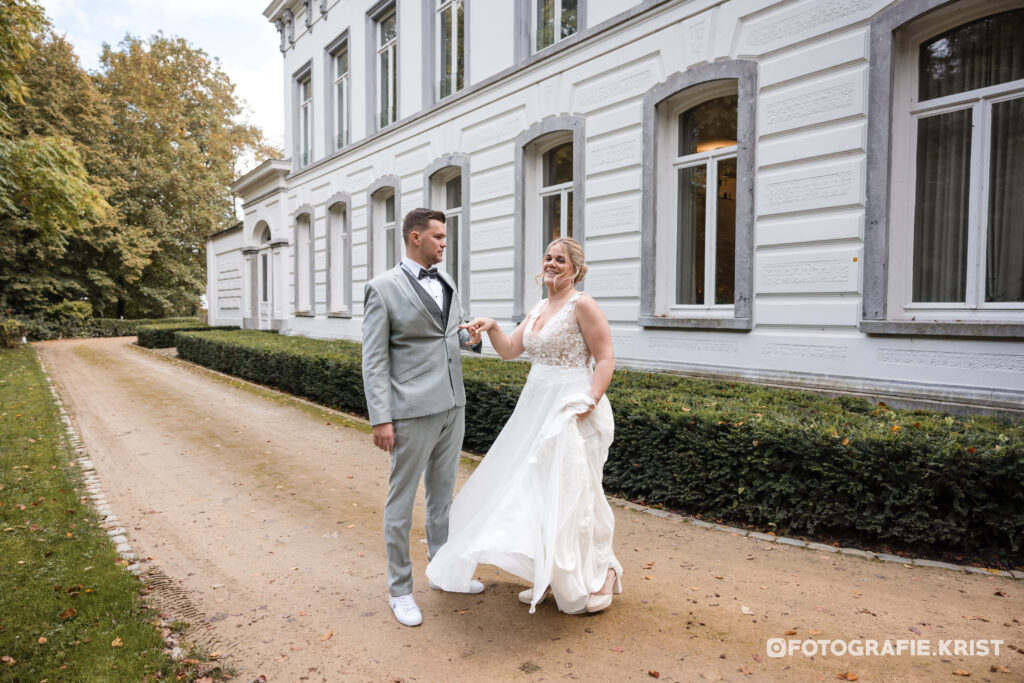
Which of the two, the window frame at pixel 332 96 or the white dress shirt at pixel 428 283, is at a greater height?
the window frame at pixel 332 96

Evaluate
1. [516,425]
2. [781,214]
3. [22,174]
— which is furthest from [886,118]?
[22,174]

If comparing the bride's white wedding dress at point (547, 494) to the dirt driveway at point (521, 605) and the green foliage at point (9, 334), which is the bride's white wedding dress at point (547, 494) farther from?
the green foliage at point (9, 334)

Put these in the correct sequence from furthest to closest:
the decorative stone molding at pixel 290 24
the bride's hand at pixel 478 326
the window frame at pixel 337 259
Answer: the decorative stone molding at pixel 290 24 < the window frame at pixel 337 259 < the bride's hand at pixel 478 326

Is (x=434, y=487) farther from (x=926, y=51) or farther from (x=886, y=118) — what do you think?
(x=926, y=51)

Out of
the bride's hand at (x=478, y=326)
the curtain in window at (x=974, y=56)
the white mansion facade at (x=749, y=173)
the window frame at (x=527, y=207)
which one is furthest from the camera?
the window frame at (x=527, y=207)

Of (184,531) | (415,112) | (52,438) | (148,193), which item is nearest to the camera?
(184,531)

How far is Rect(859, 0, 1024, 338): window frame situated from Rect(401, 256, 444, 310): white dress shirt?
5132mm

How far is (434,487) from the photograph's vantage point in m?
4.05

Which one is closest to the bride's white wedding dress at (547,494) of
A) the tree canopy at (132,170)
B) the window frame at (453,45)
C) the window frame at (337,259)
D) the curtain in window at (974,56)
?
the curtain in window at (974,56)

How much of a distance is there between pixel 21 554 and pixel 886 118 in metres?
8.78

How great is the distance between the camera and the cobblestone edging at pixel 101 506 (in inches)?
183

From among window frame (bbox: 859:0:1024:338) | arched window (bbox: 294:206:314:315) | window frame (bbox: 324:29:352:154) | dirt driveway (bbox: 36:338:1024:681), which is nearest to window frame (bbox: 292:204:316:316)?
arched window (bbox: 294:206:314:315)

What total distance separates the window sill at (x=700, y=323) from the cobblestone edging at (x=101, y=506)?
6.70 metres

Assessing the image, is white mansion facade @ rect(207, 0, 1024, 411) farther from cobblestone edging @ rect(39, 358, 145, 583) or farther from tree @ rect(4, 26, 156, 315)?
tree @ rect(4, 26, 156, 315)
